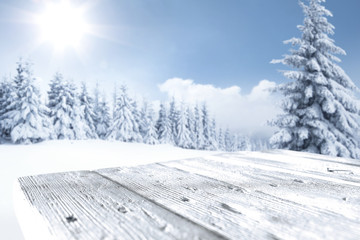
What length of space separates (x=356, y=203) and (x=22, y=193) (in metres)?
1.16

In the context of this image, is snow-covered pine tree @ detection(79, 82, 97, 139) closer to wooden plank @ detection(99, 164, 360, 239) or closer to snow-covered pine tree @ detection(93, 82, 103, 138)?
snow-covered pine tree @ detection(93, 82, 103, 138)

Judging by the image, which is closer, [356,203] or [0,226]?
[356,203]

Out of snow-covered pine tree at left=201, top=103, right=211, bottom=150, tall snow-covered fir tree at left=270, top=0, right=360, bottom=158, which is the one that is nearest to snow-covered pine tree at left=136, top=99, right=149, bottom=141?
snow-covered pine tree at left=201, top=103, right=211, bottom=150

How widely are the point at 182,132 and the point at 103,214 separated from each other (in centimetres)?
3445

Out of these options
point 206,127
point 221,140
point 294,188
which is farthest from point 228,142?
point 294,188

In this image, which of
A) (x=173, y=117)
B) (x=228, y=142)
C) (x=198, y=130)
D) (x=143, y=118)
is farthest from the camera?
(x=228, y=142)

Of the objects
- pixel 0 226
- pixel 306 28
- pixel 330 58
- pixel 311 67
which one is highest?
pixel 306 28

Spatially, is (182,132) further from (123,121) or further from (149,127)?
(123,121)

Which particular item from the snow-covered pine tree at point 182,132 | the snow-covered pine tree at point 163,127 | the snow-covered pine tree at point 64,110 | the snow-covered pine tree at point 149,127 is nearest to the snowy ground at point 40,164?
the snow-covered pine tree at point 64,110

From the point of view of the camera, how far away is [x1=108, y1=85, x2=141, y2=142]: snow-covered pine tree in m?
27.9

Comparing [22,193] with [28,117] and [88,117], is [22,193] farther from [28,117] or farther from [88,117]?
[88,117]

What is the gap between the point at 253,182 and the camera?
95cm

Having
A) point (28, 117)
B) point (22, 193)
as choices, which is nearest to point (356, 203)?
point (22, 193)

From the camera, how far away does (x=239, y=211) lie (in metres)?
0.60
